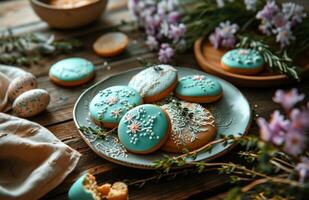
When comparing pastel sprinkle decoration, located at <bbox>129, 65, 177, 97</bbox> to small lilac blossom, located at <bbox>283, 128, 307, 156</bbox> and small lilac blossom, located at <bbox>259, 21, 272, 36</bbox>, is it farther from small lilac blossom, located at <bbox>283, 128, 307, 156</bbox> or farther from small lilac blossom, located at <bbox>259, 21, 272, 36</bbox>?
small lilac blossom, located at <bbox>283, 128, 307, 156</bbox>

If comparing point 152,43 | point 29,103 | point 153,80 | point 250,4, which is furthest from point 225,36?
point 29,103

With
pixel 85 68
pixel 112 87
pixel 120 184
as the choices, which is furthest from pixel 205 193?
pixel 85 68

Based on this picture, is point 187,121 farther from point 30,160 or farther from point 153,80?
point 30,160

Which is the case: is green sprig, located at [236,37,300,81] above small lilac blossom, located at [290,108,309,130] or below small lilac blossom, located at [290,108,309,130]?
below

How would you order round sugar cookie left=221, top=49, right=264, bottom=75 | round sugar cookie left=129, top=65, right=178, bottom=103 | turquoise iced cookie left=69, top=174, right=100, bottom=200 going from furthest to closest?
round sugar cookie left=221, top=49, right=264, bottom=75 → round sugar cookie left=129, top=65, right=178, bottom=103 → turquoise iced cookie left=69, top=174, right=100, bottom=200

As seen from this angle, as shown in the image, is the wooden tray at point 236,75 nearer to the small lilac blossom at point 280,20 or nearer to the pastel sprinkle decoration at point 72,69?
the small lilac blossom at point 280,20

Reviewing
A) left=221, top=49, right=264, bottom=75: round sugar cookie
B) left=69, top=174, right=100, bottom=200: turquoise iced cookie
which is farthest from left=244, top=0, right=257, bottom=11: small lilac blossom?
left=69, top=174, right=100, bottom=200: turquoise iced cookie

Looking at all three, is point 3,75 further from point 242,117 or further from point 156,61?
point 242,117

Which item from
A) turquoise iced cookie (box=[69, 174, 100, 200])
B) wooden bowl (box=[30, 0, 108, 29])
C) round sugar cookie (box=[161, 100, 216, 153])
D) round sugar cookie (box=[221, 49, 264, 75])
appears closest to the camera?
turquoise iced cookie (box=[69, 174, 100, 200])
